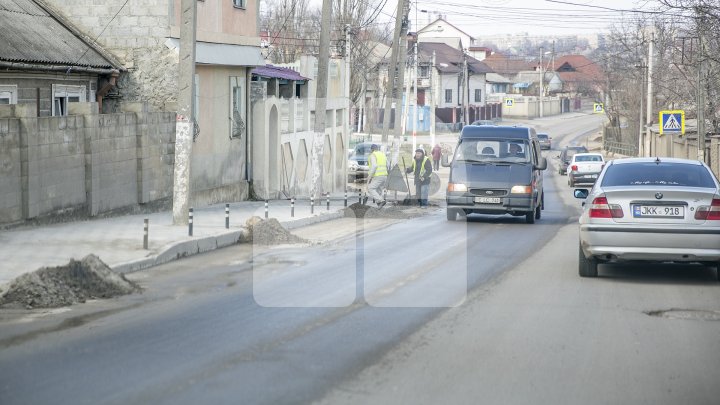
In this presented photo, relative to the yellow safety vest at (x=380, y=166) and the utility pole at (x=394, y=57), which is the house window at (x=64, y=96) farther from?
the utility pole at (x=394, y=57)

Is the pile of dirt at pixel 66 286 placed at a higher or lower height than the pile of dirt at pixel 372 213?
higher

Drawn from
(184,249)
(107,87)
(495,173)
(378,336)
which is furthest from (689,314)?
(107,87)

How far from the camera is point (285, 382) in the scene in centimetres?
748

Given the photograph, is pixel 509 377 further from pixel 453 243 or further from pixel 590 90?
pixel 590 90

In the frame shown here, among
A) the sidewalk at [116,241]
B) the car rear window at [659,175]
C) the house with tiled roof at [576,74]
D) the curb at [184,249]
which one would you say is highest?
the house with tiled roof at [576,74]

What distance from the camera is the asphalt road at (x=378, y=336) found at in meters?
7.36

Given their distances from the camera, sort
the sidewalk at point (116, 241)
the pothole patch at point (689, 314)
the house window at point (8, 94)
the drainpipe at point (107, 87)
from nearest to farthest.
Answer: the pothole patch at point (689, 314) → the sidewalk at point (116, 241) → the house window at point (8, 94) → the drainpipe at point (107, 87)

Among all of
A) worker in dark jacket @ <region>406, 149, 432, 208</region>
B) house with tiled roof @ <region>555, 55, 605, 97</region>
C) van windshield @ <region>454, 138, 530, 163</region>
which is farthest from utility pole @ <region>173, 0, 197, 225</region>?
house with tiled roof @ <region>555, 55, 605, 97</region>

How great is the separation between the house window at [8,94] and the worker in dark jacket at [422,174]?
1270cm

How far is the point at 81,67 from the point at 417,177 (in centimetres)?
1177

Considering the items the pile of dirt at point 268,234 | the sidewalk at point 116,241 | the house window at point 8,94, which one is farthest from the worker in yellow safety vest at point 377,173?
the house window at point 8,94

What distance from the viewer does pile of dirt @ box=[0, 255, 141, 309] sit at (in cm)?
1135

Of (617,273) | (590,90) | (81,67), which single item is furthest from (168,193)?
(590,90)

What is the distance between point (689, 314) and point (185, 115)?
1120cm
